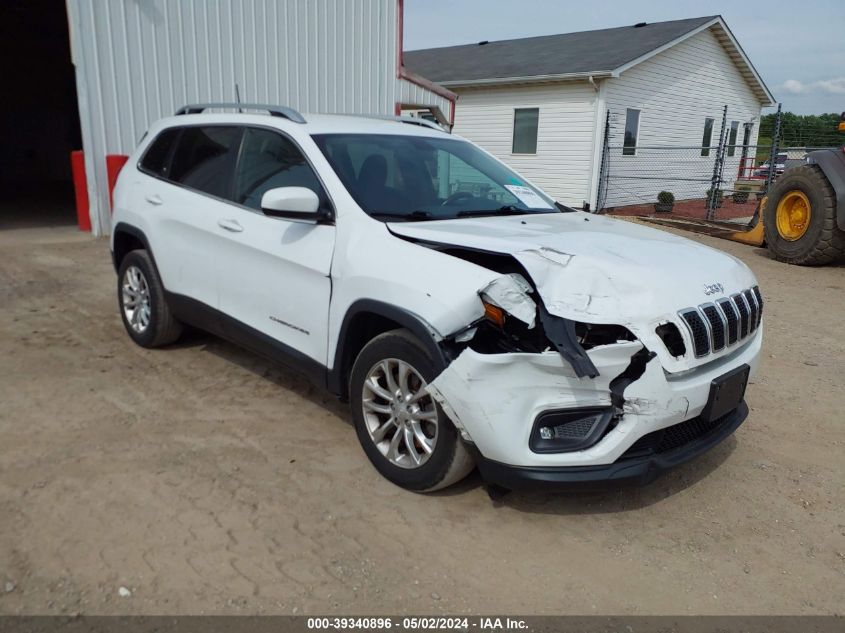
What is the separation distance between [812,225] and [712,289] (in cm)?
745

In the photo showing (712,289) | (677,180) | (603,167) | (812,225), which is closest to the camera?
(712,289)

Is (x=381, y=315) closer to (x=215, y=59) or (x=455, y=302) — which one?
(x=455, y=302)

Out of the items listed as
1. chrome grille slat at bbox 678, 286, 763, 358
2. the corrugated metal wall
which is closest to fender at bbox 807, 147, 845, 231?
chrome grille slat at bbox 678, 286, 763, 358

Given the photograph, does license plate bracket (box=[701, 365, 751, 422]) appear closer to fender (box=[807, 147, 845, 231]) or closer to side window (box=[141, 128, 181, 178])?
side window (box=[141, 128, 181, 178])

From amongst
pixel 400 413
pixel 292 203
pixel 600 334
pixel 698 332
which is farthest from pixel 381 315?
pixel 698 332

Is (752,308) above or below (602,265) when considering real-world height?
below

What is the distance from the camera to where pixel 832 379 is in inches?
202

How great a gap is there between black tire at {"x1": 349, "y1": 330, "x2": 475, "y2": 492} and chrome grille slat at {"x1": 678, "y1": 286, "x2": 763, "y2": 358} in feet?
3.67

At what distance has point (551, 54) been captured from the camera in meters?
Result: 19.9

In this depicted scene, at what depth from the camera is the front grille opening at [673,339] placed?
9.33 ft

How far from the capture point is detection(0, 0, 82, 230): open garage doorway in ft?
60.3

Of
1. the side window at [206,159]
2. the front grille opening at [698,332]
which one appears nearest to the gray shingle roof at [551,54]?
the side window at [206,159]

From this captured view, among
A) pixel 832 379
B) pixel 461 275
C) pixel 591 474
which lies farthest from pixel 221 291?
pixel 832 379

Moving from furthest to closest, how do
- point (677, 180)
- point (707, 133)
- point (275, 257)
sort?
point (707, 133)
point (677, 180)
point (275, 257)
